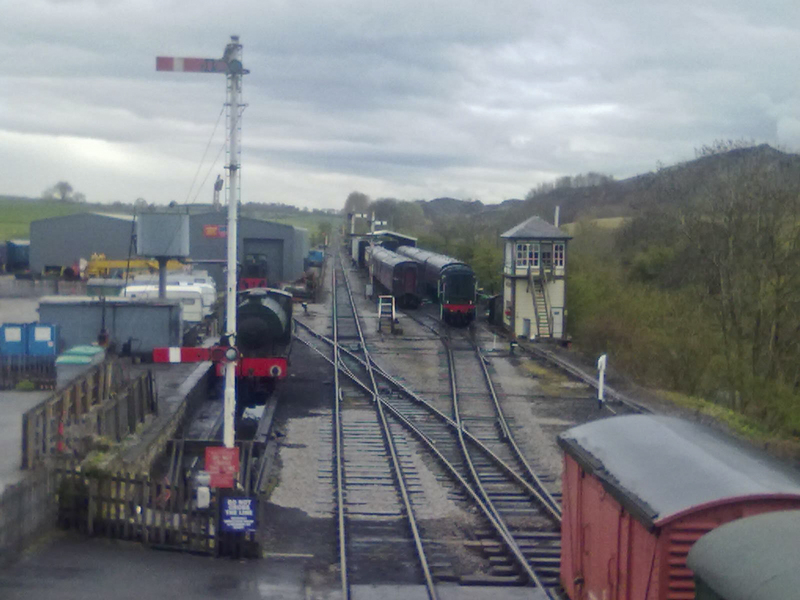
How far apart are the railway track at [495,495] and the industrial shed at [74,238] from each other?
104ft

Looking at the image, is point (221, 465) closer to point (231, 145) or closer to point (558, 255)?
point (231, 145)

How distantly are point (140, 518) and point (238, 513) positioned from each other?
122 cm

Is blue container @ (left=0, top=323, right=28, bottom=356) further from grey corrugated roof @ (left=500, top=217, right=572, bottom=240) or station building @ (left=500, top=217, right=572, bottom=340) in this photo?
grey corrugated roof @ (left=500, top=217, right=572, bottom=240)

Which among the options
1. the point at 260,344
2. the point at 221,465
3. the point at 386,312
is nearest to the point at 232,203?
A: the point at 221,465

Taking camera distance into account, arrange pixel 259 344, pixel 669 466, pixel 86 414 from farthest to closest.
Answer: pixel 259 344, pixel 86 414, pixel 669 466

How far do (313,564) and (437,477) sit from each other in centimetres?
446

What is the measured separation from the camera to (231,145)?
35.3 ft

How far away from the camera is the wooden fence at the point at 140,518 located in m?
9.66

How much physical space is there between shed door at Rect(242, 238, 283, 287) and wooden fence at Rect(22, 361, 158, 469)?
3343cm

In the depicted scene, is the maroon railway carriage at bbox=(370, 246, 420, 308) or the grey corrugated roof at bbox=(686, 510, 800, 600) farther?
the maroon railway carriage at bbox=(370, 246, 420, 308)

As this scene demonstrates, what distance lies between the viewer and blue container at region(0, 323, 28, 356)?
65.6 ft

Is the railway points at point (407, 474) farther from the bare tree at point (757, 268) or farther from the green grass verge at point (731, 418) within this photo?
the bare tree at point (757, 268)

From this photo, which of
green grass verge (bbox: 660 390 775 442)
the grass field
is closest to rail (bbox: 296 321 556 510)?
green grass verge (bbox: 660 390 775 442)

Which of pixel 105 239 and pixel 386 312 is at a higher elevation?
pixel 105 239
